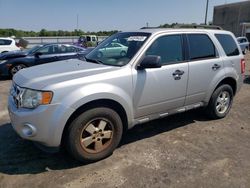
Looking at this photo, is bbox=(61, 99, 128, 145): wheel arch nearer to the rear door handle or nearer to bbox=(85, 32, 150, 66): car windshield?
bbox=(85, 32, 150, 66): car windshield

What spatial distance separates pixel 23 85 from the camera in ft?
10.5

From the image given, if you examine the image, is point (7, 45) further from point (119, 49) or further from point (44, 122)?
point (44, 122)

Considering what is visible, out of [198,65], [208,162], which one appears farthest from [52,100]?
[198,65]

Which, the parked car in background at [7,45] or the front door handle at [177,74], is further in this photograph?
the parked car in background at [7,45]

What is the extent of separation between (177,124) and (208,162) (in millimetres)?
1461

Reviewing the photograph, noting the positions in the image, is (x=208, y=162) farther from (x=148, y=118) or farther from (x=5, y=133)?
(x=5, y=133)

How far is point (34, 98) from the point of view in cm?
305

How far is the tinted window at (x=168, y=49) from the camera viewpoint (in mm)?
3945

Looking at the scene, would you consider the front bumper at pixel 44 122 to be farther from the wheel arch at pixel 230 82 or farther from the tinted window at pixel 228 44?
the tinted window at pixel 228 44

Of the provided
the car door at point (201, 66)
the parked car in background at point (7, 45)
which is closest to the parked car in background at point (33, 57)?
the parked car in background at point (7, 45)

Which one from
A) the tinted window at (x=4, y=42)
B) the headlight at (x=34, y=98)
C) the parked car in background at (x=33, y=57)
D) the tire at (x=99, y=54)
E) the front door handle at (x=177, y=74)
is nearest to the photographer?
the headlight at (x=34, y=98)

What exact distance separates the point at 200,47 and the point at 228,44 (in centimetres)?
90

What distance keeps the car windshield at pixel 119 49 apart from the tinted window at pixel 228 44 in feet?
5.78

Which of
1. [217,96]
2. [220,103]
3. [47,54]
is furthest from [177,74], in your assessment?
[47,54]
